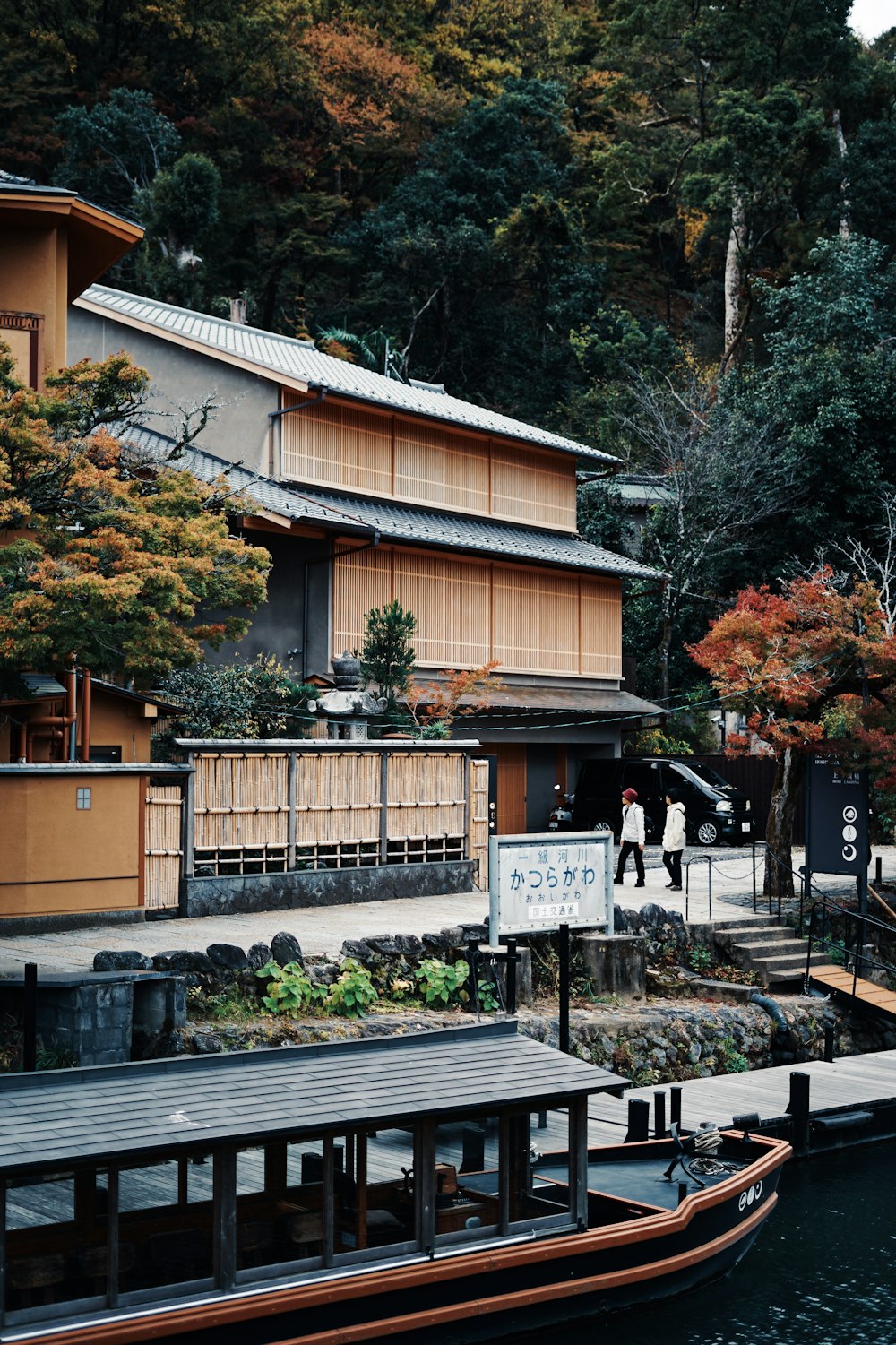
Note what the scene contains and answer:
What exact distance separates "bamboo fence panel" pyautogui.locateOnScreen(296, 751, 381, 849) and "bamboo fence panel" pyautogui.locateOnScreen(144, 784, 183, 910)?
7.49 feet

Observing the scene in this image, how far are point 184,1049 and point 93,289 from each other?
26.3 m

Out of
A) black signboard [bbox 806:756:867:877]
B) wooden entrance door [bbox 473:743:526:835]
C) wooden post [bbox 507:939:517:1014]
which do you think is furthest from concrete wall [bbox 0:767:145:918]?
wooden entrance door [bbox 473:743:526:835]

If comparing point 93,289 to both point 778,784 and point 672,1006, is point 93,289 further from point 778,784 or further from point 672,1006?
point 672,1006

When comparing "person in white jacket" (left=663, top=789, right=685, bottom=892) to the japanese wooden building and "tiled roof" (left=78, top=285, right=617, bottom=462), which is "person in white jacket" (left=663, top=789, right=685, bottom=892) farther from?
"tiled roof" (left=78, top=285, right=617, bottom=462)

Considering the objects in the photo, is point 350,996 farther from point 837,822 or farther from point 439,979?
point 837,822

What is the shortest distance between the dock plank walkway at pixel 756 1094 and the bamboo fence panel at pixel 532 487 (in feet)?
66.4

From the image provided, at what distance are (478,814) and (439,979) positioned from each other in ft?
23.3

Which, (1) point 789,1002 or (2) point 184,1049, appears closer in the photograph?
(2) point 184,1049

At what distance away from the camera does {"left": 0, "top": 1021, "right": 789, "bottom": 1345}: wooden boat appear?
10570 millimetres

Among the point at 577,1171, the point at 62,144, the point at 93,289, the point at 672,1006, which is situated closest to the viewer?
the point at 577,1171

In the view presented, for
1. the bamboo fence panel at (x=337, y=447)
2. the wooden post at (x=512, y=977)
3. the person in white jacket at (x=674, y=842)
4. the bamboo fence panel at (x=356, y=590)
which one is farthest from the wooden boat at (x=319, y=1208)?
the bamboo fence panel at (x=337, y=447)

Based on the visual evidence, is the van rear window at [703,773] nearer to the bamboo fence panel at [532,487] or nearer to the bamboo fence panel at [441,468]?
the bamboo fence panel at [532,487]

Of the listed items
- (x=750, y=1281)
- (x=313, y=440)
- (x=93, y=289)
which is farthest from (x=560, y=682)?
(x=750, y=1281)

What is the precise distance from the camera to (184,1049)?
16.5 m
